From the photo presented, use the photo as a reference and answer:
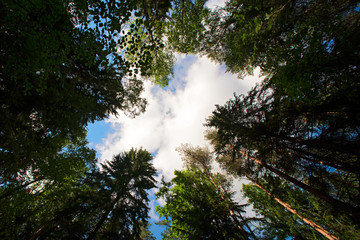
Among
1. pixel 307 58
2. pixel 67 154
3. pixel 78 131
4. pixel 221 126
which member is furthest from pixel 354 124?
pixel 67 154

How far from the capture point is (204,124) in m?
8.89

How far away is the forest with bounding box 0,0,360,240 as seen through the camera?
346cm

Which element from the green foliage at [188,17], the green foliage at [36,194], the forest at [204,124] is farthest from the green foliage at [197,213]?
the green foliage at [188,17]

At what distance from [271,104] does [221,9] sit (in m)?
6.15

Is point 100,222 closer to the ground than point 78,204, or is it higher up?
closer to the ground

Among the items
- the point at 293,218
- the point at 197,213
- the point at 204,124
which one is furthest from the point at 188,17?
the point at 293,218

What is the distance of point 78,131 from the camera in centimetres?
682

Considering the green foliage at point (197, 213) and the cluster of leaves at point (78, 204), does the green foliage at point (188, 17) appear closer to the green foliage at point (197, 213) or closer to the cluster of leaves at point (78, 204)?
the green foliage at point (197, 213)

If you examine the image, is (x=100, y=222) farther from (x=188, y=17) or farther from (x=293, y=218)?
(x=188, y=17)

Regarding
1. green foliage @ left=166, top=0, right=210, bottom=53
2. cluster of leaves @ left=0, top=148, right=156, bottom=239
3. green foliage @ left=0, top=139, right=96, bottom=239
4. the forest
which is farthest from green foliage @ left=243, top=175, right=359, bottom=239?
green foliage @ left=0, top=139, right=96, bottom=239

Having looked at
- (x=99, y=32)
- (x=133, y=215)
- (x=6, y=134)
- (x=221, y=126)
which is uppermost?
(x=221, y=126)

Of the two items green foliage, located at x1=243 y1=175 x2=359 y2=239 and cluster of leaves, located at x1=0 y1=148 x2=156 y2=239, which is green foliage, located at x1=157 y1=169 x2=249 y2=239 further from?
cluster of leaves, located at x1=0 y1=148 x2=156 y2=239

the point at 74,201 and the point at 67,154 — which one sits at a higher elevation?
the point at 67,154

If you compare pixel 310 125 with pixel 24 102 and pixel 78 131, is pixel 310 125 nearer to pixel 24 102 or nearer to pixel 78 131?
pixel 78 131
